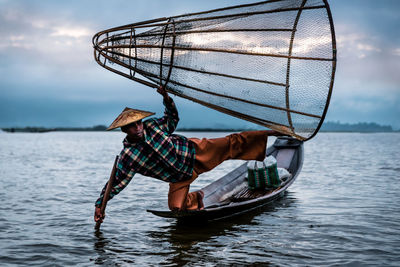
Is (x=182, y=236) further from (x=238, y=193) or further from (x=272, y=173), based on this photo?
(x=272, y=173)

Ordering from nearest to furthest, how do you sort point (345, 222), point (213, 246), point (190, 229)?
point (213, 246) < point (190, 229) < point (345, 222)

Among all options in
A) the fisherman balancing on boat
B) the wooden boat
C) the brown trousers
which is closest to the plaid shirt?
the fisherman balancing on boat

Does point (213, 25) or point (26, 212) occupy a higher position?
point (213, 25)

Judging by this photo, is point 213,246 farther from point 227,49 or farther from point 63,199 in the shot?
point 63,199

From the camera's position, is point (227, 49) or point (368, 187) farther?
point (368, 187)

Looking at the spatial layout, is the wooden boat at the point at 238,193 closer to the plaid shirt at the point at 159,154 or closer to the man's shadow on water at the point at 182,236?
the man's shadow on water at the point at 182,236

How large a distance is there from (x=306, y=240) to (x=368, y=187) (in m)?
6.19

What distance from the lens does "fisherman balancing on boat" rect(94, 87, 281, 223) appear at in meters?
4.79

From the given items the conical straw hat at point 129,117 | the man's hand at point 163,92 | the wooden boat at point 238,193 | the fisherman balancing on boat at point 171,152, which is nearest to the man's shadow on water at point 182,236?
the wooden boat at point 238,193

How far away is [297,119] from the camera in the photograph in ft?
16.1

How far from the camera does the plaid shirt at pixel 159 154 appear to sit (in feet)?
15.7

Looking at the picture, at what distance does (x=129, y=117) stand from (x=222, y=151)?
122 cm

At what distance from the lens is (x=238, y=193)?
750 cm

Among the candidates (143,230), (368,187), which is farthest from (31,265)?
(368,187)
